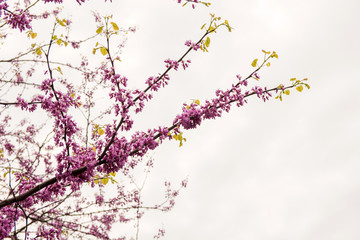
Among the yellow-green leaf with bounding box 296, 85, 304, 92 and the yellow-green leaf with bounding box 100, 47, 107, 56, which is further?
the yellow-green leaf with bounding box 296, 85, 304, 92

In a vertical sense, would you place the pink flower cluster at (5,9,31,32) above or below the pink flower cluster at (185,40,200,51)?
Result: above

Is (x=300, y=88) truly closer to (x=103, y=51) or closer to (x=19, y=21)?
(x=103, y=51)

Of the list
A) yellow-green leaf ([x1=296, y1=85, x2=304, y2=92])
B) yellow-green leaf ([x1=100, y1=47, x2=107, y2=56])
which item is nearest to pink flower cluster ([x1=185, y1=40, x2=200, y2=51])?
yellow-green leaf ([x1=100, y1=47, x2=107, y2=56])

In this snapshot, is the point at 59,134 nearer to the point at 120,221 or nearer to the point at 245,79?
the point at 245,79

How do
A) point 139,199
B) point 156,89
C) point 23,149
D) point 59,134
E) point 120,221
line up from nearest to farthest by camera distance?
point 59,134
point 156,89
point 23,149
point 139,199
point 120,221

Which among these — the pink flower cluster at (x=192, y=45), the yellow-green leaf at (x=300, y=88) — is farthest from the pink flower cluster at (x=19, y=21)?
the yellow-green leaf at (x=300, y=88)

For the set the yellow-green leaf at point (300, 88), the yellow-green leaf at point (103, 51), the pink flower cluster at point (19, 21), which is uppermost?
the pink flower cluster at point (19, 21)

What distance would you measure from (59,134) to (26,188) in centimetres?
109

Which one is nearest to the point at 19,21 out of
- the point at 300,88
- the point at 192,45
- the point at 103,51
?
the point at 103,51

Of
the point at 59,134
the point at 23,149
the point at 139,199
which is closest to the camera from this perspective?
the point at 59,134

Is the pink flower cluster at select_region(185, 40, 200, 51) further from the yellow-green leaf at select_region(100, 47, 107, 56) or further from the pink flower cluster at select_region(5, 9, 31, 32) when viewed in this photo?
the pink flower cluster at select_region(5, 9, 31, 32)

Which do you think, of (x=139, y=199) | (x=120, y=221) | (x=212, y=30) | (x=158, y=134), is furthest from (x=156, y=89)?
(x=120, y=221)

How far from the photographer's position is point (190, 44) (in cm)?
368

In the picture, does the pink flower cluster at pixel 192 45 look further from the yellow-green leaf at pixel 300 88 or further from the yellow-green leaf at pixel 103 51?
the yellow-green leaf at pixel 300 88
